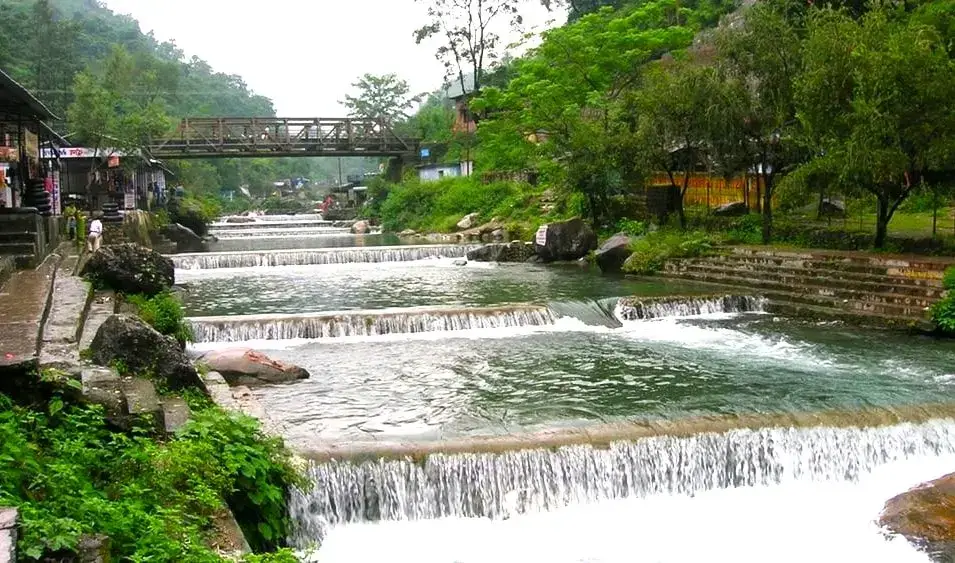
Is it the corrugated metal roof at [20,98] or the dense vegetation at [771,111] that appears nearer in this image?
the corrugated metal roof at [20,98]

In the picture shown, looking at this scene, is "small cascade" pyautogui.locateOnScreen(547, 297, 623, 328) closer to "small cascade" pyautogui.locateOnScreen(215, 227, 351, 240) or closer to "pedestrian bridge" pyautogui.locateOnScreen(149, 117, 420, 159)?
"small cascade" pyautogui.locateOnScreen(215, 227, 351, 240)

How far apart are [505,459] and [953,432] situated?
5.77m

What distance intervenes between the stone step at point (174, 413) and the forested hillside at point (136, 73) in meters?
36.3

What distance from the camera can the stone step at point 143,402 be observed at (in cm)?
770

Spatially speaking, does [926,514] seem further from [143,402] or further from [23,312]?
[23,312]

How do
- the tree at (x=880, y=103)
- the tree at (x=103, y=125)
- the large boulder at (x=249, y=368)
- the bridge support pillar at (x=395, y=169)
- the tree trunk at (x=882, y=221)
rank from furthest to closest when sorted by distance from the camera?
the bridge support pillar at (x=395, y=169) < the tree at (x=103, y=125) < the tree trunk at (x=882, y=221) < the tree at (x=880, y=103) < the large boulder at (x=249, y=368)

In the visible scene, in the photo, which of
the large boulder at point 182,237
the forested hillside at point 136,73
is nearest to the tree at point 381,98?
the forested hillside at point 136,73

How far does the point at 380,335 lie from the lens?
17.2m

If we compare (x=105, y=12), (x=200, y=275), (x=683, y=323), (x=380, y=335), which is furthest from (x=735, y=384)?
(x=105, y=12)

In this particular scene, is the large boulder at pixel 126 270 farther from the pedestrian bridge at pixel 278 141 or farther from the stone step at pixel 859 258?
the pedestrian bridge at pixel 278 141

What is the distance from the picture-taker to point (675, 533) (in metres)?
9.35

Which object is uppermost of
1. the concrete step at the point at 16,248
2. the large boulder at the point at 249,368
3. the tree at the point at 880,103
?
the tree at the point at 880,103

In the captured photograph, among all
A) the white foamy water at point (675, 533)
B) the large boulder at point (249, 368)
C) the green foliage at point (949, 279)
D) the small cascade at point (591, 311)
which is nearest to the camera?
the white foamy water at point (675, 533)

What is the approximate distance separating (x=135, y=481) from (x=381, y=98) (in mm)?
71540
